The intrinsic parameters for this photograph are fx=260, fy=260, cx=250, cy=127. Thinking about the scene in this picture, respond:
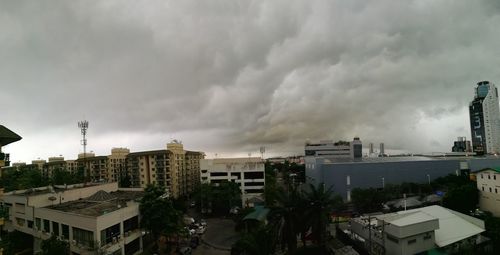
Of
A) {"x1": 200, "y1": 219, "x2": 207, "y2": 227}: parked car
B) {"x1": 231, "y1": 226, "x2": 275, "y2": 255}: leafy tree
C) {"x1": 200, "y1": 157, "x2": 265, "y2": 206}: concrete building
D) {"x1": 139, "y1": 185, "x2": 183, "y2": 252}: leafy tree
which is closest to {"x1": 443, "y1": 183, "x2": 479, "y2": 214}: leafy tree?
{"x1": 231, "y1": 226, "x2": 275, "y2": 255}: leafy tree

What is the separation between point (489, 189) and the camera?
135ft

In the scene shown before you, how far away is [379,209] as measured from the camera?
154 ft

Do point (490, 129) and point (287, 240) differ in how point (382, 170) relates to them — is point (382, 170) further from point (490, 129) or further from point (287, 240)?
point (490, 129)

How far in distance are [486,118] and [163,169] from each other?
147 meters

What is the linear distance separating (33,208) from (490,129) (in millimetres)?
166664

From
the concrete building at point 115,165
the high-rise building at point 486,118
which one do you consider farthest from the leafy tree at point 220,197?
the high-rise building at point 486,118

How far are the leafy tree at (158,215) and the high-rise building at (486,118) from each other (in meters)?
144

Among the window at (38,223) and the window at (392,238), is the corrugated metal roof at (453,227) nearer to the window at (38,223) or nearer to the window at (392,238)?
the window at (392,238)

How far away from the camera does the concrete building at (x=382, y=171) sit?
2334 inches

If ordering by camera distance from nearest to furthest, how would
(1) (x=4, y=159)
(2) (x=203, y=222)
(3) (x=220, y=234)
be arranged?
(1) (x=4, y=159), (3) (x=220, y=234), (2) (x=203, y=222)

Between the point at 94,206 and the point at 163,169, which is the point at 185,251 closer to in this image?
the point at 94,206

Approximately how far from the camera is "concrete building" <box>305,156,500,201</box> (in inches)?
2334

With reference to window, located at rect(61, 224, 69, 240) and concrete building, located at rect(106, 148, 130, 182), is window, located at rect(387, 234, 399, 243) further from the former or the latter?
concrete building, located at rect(106, 148, 130, 182)

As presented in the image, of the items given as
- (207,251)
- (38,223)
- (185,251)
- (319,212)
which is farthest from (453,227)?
(38,223)
